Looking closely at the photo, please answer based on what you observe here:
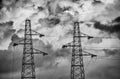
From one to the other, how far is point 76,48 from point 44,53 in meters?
9.24

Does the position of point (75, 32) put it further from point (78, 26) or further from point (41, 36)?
point (41, 36)

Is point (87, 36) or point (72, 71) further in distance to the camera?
point (87, 36)

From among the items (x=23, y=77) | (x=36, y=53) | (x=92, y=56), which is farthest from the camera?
(x=92, y=56)

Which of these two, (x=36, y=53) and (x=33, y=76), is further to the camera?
(x=36, y=53)

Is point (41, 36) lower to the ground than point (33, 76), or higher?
higher

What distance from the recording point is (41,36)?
8062cm

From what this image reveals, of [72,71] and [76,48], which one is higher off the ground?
[76,48]

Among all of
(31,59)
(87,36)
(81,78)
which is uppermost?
(87,36)

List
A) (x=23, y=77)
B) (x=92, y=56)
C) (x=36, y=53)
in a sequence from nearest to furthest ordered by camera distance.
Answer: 1. (x=23, y=77)
2. (x=36, y=53)
3. (x=92, y=56)

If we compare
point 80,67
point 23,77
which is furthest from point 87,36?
point 23,77

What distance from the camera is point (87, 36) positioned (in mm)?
81812

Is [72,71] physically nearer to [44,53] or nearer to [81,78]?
[81,78]

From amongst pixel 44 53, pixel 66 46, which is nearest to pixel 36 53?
pixel 44 53

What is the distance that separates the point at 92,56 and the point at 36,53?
1598 cm
